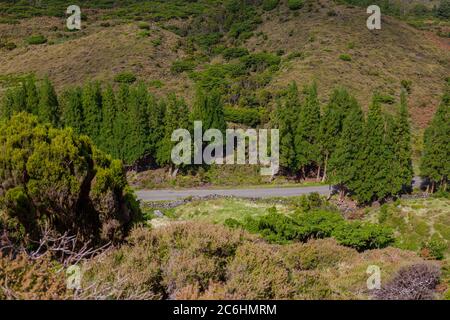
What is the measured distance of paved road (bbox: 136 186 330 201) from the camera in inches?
1387

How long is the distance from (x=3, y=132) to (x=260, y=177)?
29.2 meters

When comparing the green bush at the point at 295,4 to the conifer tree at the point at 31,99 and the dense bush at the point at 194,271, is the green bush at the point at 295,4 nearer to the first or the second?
the conifer tree at the point at 31,99

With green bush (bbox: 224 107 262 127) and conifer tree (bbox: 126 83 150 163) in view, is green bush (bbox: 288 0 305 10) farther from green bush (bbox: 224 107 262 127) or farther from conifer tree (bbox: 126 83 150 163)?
conifer tree (bbox: 126 83 150 163)

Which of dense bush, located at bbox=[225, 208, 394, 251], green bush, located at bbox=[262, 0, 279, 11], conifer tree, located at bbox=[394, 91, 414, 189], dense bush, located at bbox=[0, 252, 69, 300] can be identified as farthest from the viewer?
green bush, located at bbox=[262, 0, 279, 11]

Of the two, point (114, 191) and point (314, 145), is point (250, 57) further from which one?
point (114, 191)

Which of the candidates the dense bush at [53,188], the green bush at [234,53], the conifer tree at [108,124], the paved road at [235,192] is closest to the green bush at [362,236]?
the dense bush at [53,188]

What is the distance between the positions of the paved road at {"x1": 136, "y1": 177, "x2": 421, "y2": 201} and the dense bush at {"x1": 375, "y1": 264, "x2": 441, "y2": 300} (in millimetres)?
22050

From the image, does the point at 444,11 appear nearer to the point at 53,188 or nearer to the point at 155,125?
the point at 155,125

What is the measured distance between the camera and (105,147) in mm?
40938

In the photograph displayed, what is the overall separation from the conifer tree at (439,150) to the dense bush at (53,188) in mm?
27597

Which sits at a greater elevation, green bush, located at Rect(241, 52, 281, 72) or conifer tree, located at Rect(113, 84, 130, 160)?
green bush, located at Rect(241, 52, 281, 72)

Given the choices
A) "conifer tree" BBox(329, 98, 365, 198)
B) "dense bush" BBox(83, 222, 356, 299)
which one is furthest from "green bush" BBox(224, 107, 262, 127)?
"dense bush" BBox(83, 222, 356, 299)

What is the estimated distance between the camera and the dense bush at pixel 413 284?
11.5m
